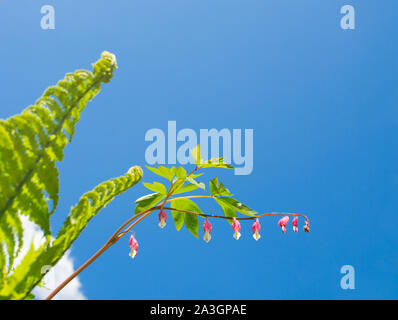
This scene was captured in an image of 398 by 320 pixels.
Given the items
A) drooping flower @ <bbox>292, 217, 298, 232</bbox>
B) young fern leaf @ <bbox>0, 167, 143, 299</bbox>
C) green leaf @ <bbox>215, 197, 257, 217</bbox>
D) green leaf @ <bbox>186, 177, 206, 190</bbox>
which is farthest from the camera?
drooping flower @ <bbox>292, 217, 298, 232</bbox>

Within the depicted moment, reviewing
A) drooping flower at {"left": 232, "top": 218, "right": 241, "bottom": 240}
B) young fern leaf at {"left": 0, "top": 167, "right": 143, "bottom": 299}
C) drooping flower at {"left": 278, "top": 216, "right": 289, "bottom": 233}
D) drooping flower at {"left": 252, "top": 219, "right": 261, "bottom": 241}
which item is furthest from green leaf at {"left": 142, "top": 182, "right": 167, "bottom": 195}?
young fern leaf at {"left": 0, "top": 167, "right": 143, "bottom": 299}

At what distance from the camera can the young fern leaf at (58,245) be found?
54 centimetres

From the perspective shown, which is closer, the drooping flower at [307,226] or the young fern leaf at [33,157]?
the young fern leaf at [33,157]

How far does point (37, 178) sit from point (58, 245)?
134 mm

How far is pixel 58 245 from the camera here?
0.59 meters

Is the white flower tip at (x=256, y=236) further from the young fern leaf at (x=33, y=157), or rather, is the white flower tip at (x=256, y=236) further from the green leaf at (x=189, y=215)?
the young fern leaf at (x=33, y=157)

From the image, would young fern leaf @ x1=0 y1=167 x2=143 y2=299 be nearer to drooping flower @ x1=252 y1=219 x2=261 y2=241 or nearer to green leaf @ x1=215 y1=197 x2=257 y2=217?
green leaf @ x1=215 y1=197 x2=257 y2=217

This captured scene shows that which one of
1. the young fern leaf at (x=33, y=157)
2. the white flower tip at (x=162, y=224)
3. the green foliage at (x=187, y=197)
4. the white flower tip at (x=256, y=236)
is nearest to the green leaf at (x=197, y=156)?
the green foliage at (x=187, y=197)

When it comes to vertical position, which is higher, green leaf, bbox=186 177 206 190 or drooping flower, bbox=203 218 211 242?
green leaf, bbox=186 177 206 190

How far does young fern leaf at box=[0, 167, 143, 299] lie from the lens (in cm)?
54

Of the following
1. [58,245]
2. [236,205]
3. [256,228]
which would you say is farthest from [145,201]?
[58,245]

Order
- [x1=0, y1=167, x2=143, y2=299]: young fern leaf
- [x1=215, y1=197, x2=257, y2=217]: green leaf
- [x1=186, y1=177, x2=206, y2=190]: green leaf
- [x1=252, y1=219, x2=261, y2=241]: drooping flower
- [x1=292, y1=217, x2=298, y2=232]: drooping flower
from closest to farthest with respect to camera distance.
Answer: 1. [x1=0, y1=167, x2=143, y2=299]: young fern leaf
2. [x1=186, y1=177, x2=206, y2=190]: green leaf
3. [x1=215, y1=197, x2=257, y2=217]: green leaf
4. [x1=252, y1=219, x2=261, y2=241]: drooping flower
5. [x1=292, y1=217, x2=298, y2=232]: drooping flower

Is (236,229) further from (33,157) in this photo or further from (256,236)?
(33,157)

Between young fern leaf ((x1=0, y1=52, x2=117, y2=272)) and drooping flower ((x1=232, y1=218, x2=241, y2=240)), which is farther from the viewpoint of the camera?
drooping flower ((x1=232, y1=218, x2=241, y2=240))
